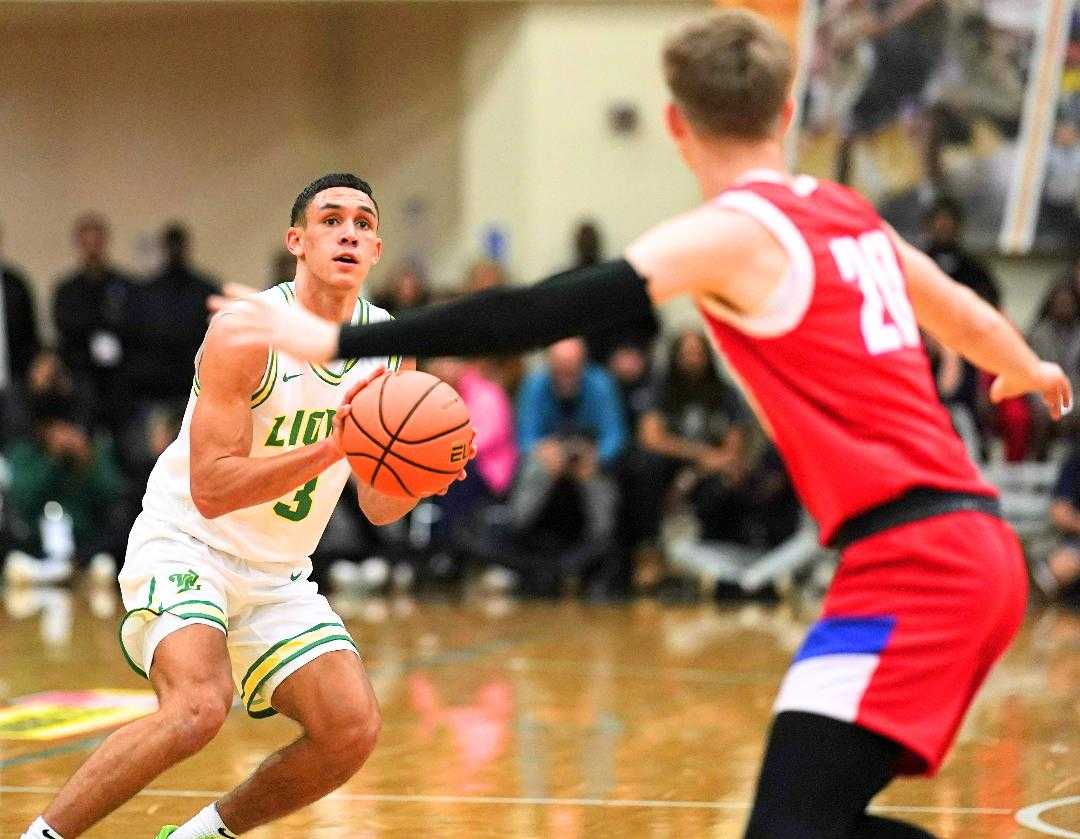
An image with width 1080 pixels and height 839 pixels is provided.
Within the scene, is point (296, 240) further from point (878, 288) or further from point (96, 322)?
point (96, 322)

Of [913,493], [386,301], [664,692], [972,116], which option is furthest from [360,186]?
[972,116]

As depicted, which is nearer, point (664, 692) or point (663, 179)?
point (664, 692)

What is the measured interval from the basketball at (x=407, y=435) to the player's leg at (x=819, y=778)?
1.29m

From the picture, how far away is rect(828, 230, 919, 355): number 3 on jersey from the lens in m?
3.02

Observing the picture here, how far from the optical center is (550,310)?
9.59 feet

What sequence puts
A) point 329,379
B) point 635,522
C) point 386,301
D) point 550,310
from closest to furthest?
point 550,310
point 329,379
point 635,522
point 386,301

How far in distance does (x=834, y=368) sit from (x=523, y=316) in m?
0.54

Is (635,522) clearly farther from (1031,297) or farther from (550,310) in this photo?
(550,310)

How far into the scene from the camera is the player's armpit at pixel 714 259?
2916mm

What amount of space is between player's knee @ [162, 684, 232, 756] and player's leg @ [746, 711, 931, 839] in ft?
5.57

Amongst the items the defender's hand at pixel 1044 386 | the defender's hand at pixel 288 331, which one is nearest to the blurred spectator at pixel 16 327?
the defender's hand at pixel 288 331

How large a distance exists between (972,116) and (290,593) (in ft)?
31.2

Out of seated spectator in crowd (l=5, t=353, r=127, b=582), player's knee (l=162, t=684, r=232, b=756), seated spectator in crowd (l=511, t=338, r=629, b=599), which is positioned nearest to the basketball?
player's knee (l=162, t=684, r=232, b=756)

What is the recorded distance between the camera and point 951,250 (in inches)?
461
